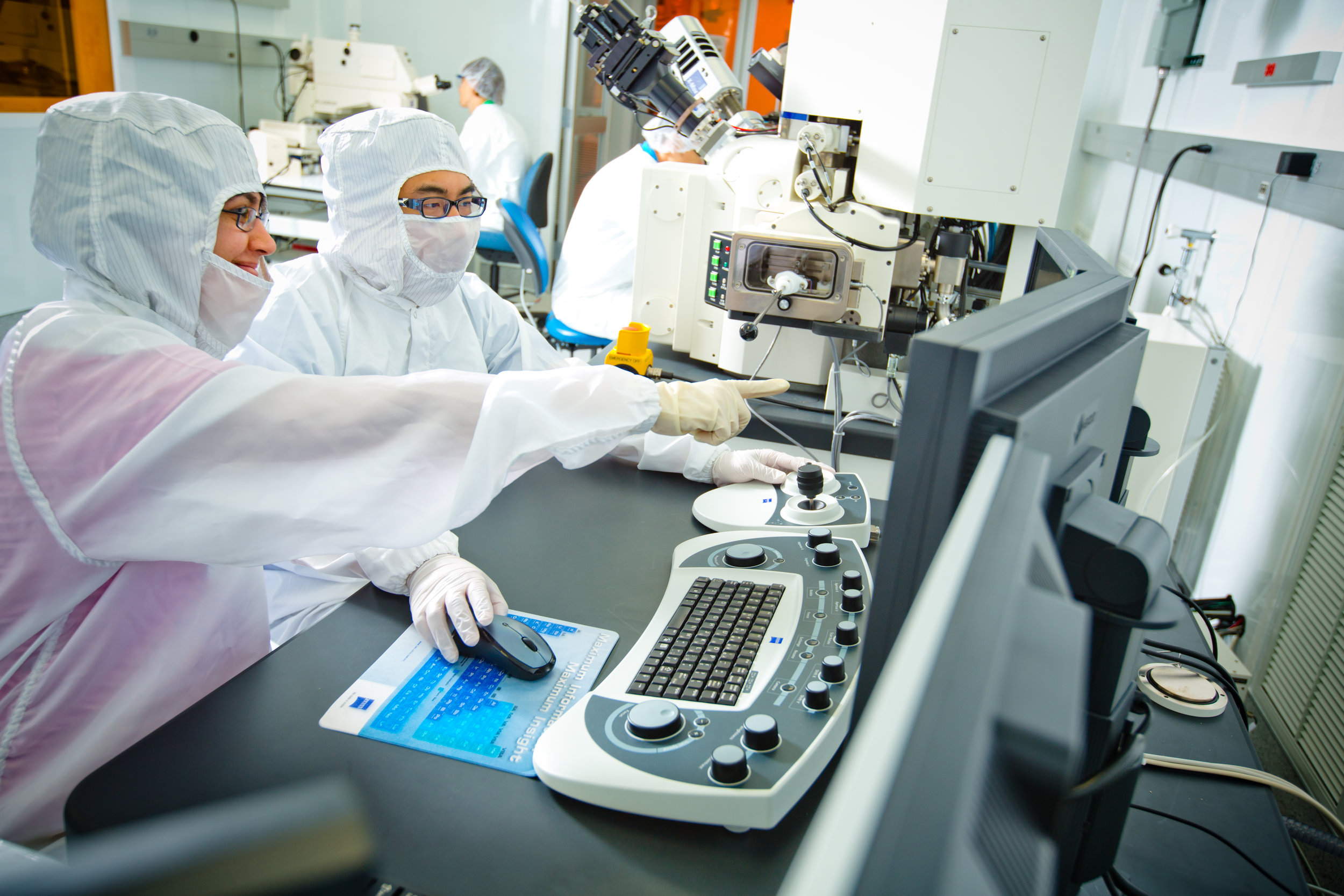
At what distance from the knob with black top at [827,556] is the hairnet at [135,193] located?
834 millimetres

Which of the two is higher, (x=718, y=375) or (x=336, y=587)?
(x=718, y=375)

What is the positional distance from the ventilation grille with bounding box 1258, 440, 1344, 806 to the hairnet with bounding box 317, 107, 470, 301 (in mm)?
1845

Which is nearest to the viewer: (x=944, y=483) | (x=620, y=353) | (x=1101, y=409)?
(x=944, y=483)

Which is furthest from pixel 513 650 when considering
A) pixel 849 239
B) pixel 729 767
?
pixel 849 239

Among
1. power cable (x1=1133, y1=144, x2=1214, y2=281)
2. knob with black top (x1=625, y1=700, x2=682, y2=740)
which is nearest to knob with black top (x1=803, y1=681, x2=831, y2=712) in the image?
knob with black top (x1=625, y1=700, x2=682, y2=740)

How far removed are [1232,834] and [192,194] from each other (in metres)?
1.28

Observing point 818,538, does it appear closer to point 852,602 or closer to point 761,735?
point 852,602

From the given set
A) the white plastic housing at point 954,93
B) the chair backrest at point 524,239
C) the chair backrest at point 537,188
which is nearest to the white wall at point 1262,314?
the white plastic housing at point 954,93

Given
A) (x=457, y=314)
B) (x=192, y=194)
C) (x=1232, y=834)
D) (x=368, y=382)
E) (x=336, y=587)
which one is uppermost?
(x=192, y=194)

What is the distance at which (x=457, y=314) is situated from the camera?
5.79 feet

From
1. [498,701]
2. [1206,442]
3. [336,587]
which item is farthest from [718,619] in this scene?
[1206,442]

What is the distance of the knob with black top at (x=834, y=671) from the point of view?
77cm

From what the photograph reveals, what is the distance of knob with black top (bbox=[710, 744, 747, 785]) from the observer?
642 mm

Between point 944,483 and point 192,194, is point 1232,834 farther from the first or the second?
point 192,194
